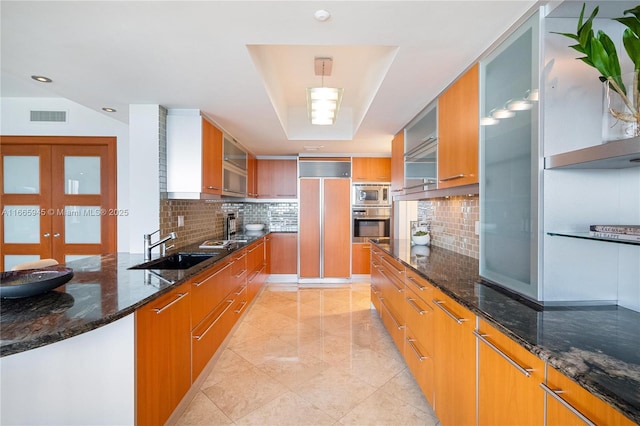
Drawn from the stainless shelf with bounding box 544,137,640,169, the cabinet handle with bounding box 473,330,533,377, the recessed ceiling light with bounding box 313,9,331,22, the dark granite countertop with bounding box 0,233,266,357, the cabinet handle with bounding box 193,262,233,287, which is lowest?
the cabinet handle with bounding box 473,330,533,377

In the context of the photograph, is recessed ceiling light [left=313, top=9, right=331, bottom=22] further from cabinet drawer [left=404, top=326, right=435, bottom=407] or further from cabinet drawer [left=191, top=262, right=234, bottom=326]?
cabinet drawer [left=404, top=326, right=435, bottom=407]

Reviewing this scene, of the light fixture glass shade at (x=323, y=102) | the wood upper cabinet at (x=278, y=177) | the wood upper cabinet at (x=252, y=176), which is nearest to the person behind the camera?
Answer: the light fixture glass shade at (x=323, y=102)

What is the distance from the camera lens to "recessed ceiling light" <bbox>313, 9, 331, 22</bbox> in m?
1.46

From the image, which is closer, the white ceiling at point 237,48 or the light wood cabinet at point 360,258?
the white ceiling at point 237,48

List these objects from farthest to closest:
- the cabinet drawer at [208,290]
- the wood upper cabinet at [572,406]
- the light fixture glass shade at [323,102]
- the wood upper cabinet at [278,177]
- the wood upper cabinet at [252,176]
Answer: the wood upper cabinet at [278,177] → the wood upper cabinet at [252,176] → the light fixture glass shade at [323,102] → the cabinet drawer at [208,290] → the wood upper cabinet at [572,406]

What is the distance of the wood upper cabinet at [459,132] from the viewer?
1.93m

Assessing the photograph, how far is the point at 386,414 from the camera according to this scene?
6.30 feet

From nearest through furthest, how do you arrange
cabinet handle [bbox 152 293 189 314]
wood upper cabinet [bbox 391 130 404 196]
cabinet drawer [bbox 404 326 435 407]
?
cabinet handle [bbox 152 293 189 314] → cabinet drawer [bbox 404 326 435 407] → wood upper cabinet [bbox 391 130 404 196]

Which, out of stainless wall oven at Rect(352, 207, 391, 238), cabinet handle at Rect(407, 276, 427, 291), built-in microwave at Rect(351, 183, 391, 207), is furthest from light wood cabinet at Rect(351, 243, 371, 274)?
cabinet handle at Rect(407, 276, 427, 291)

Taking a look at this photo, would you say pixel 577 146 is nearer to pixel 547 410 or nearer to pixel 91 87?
pixel 547 410

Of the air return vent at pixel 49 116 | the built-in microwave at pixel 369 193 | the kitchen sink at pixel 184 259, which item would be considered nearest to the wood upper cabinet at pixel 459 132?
the kitchen sink at pixel 184 259

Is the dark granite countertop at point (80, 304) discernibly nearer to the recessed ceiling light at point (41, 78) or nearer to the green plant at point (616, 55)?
the recessed ceiling light at point (41, 78)

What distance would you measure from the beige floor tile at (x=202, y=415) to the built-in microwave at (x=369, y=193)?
12.8ft

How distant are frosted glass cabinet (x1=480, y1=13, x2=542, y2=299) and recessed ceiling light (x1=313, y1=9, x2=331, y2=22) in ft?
3.28
